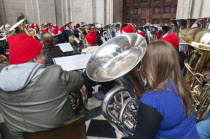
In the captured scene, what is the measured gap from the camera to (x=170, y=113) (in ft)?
2.50

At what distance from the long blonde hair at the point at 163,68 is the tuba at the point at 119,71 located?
0.14 meters

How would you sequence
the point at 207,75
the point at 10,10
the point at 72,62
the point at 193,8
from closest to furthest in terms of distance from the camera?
the point at 207,75 < the point at 72,62 < the point at 193,8 < the point at 10,10

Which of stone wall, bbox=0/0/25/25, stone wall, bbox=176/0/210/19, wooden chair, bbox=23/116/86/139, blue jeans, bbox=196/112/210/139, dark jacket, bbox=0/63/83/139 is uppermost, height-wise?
stone wall, bbox=0/0/25/25

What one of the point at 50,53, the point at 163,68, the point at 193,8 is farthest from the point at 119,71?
the point at 193,8

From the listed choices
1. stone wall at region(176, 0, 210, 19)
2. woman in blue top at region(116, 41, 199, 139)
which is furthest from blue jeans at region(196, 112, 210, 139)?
stone wall at region(176, 0, 210, 19)

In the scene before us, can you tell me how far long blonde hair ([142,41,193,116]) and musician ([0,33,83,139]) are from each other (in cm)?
60

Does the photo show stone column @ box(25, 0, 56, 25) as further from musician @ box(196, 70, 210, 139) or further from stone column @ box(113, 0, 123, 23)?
musician @ box(196, 70, 210, 139)

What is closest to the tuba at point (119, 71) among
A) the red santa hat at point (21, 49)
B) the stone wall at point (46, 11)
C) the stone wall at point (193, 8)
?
the red santa hat at point (21, 49)

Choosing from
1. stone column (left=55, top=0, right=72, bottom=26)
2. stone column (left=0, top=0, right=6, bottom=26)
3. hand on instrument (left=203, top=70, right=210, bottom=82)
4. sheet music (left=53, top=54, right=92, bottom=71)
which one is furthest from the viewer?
stone column (left=0, top=0, right=6, bottom=26)

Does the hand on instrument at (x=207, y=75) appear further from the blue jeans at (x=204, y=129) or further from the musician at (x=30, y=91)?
the musician at (x=30, y=91)

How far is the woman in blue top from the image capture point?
75cm

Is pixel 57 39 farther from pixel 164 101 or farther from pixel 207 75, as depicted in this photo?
pixel 164 101

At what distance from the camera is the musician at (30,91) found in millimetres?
995

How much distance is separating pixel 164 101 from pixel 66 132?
661 mm
